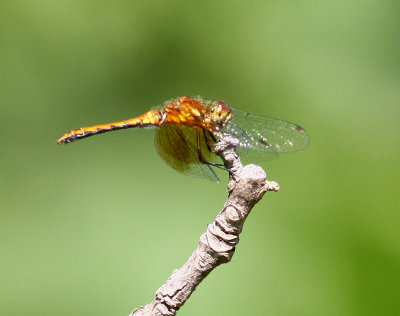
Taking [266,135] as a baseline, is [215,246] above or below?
below

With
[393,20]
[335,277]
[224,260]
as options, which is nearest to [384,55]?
[393,20]

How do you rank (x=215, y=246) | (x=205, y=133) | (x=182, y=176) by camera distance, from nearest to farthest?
(x=215, y=246)
(x=205, y=133)
(x=182, y=176)

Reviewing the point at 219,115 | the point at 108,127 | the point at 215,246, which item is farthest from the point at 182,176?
the point at 215,246

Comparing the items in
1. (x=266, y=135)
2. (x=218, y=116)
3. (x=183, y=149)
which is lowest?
(x=183, y=149)

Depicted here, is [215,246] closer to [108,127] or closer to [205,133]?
[205,133]

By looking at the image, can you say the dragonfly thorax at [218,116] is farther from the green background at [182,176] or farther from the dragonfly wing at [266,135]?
the green background at [182,176]

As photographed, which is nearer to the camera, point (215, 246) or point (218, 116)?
point (215, 246)

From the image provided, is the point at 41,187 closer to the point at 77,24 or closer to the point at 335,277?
the point at 77,24

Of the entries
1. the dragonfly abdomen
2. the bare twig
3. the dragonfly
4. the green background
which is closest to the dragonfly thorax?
the dragonfly

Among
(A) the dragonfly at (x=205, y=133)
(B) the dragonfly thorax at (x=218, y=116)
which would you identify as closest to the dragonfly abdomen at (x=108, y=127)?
(A) the dragonfly at (x=205, y=133)

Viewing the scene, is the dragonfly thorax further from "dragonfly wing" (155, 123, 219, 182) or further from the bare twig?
the bare twig
